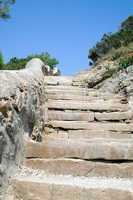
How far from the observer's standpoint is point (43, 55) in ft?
83.1

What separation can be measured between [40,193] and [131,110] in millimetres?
3173

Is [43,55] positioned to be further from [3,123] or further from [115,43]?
[3,123]

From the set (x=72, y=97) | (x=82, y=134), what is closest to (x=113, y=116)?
(x=82, y=134)

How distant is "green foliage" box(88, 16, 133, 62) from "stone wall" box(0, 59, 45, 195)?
11.0 meters

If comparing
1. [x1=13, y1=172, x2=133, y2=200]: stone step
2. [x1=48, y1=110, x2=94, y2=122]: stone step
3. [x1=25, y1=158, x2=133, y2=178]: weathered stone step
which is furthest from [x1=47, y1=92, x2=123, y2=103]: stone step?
[x1=13, y1=172, x2=133, y2=200]: stone step

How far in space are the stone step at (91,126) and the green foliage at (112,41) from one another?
9.45 metres

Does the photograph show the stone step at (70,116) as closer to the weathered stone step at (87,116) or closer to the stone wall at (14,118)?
the weathered stone step at (87,116)

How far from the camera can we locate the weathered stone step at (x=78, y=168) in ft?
11.3

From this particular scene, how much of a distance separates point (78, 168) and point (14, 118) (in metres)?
0.82

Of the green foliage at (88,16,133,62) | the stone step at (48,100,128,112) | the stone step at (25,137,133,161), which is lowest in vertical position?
the stone step at (25,137,133,161)

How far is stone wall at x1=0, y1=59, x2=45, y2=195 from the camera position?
278 centimetres

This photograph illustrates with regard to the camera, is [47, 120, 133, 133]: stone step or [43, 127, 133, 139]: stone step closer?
[43, 127, 133, 139]: stone step

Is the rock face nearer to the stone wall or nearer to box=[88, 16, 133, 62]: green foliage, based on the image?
the stone wall

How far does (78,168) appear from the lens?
346cm
